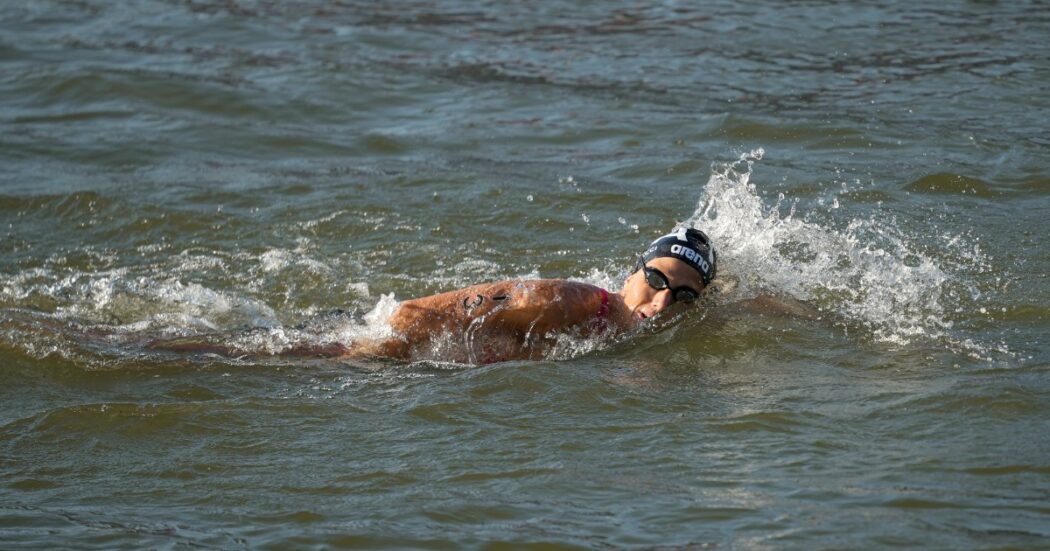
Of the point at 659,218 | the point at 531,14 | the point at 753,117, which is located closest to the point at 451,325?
the point at 659,218

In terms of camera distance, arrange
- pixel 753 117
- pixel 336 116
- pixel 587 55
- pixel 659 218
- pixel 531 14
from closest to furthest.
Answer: pixel 659 218, pixel 753 117, pixel 336 116, pixel 587 55, pixel 531 14

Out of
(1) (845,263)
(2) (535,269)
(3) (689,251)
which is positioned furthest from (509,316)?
(1) (845,263)

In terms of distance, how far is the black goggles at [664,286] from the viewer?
24.2ft

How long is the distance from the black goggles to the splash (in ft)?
2.14

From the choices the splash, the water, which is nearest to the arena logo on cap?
the water

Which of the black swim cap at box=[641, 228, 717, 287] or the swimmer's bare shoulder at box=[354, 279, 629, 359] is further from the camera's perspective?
the black swim cap at box=[641, 228, 717, 287]

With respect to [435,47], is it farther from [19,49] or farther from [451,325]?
[451,325]

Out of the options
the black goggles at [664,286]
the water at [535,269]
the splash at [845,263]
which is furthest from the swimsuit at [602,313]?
the splash at [845,263]

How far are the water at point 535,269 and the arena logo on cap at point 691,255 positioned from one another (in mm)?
290

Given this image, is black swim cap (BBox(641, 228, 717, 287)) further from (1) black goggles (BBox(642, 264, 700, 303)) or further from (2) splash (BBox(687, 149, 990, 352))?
(2) splash (BBox(687, 149, 990, 352))

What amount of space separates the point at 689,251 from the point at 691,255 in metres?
0.03

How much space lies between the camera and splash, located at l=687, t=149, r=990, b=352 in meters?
7.52

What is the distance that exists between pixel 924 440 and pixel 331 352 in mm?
3228

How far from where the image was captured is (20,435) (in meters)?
6.23
